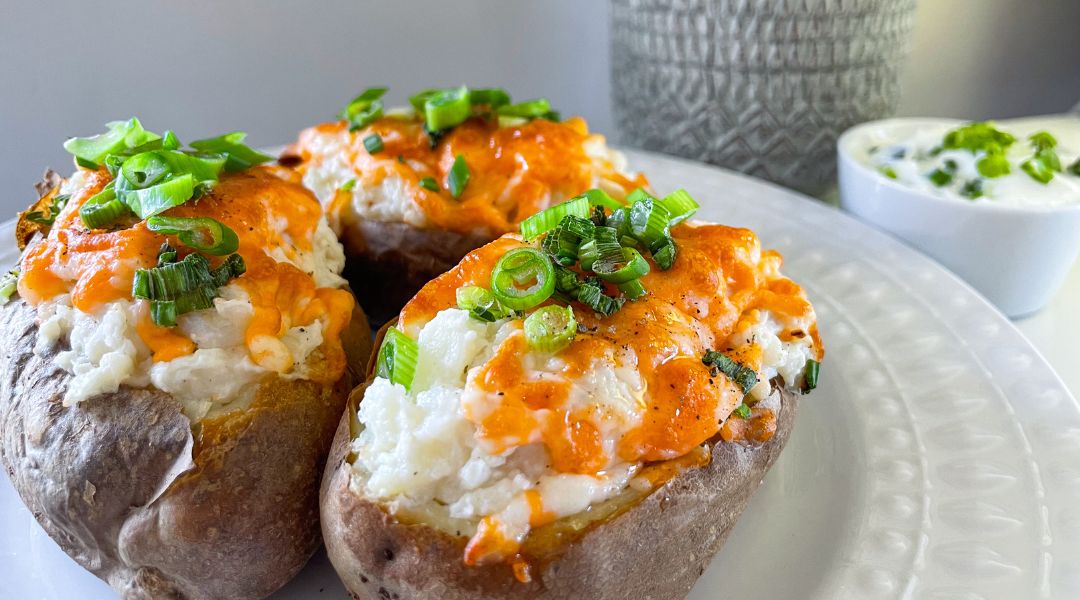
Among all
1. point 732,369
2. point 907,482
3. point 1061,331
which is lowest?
point 1061,331

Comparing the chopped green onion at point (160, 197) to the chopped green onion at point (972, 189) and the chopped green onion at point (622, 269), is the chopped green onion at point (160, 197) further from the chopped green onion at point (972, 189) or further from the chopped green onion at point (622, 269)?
the chopped green onion at point (972, 189)

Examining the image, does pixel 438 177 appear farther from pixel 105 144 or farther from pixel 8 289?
pixel 8 289

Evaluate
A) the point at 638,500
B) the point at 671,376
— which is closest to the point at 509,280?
the point at 671,376

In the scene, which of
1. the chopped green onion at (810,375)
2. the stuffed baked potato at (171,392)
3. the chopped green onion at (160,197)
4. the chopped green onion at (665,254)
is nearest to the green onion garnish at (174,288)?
the stuffed baked potato at (171,392)

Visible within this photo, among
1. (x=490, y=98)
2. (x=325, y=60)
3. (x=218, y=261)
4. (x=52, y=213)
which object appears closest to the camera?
(x=218, y=261)

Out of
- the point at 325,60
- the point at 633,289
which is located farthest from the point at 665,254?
the point at 325,60

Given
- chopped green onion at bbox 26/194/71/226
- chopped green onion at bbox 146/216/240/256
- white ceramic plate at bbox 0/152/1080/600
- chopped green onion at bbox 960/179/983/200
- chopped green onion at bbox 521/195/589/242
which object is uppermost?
chopped green onion at bbox 146/216/240/256

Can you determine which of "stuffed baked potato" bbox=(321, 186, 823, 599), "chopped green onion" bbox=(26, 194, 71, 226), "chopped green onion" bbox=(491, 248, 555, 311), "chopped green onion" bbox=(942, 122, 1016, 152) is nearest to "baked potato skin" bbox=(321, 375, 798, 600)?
"stuffed baked potato" bbox=(321, 186, 823, 599)

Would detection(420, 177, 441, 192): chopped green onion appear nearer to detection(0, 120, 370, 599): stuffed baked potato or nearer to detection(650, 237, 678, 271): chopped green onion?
detection(0, 120, 370, 599): stuffed baked potato
